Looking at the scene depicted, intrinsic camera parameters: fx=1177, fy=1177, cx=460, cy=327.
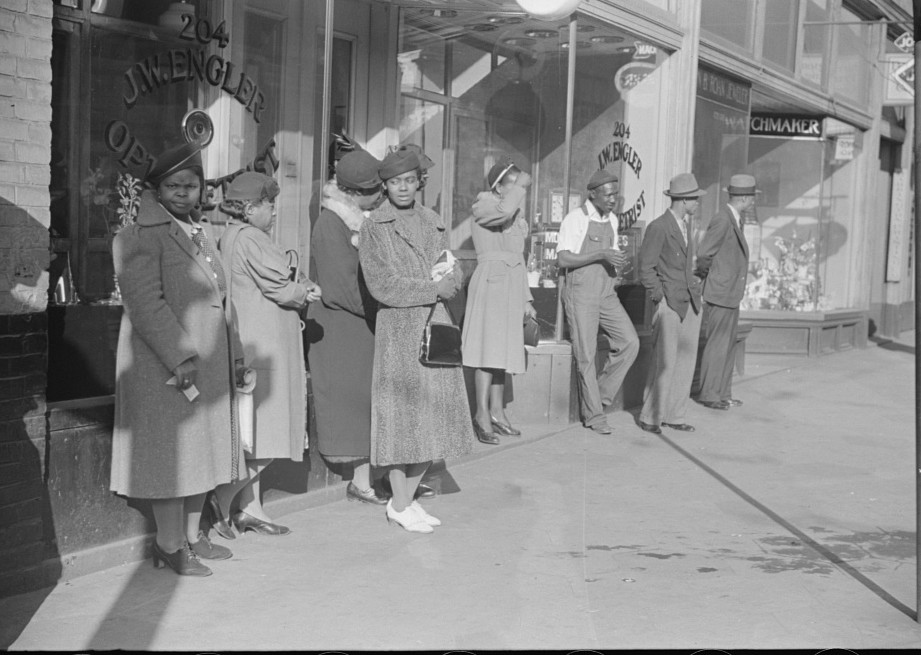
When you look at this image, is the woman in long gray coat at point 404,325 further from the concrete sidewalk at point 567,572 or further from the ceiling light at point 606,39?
the ceiling light at point 606,39

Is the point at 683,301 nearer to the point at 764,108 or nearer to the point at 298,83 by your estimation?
the point at 298,83

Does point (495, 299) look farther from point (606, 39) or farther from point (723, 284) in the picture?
point (606, 39)

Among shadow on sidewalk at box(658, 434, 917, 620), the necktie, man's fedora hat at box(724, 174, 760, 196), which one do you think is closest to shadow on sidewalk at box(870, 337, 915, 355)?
man's fedora hat at box(724, 174, 760, 196)

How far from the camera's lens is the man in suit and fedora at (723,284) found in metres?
10.8

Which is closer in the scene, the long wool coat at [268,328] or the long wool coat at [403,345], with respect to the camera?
the long wool coat at [268,328]

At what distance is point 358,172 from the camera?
6.34 m

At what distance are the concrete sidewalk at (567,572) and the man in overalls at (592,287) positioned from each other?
0.80m

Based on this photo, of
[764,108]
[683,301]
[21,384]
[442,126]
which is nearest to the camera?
[21,384]

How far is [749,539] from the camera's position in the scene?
6277mm

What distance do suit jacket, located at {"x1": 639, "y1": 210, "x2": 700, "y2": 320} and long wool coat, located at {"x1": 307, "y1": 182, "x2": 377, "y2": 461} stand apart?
12.0ft

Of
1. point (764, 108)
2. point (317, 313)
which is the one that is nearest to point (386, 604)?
point (317, 313)

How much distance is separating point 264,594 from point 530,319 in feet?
13.8

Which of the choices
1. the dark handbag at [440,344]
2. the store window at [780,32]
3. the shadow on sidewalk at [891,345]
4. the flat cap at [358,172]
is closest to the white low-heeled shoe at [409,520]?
the dark handbag at [440,344]

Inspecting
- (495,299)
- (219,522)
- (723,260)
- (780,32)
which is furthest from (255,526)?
(780,32)
